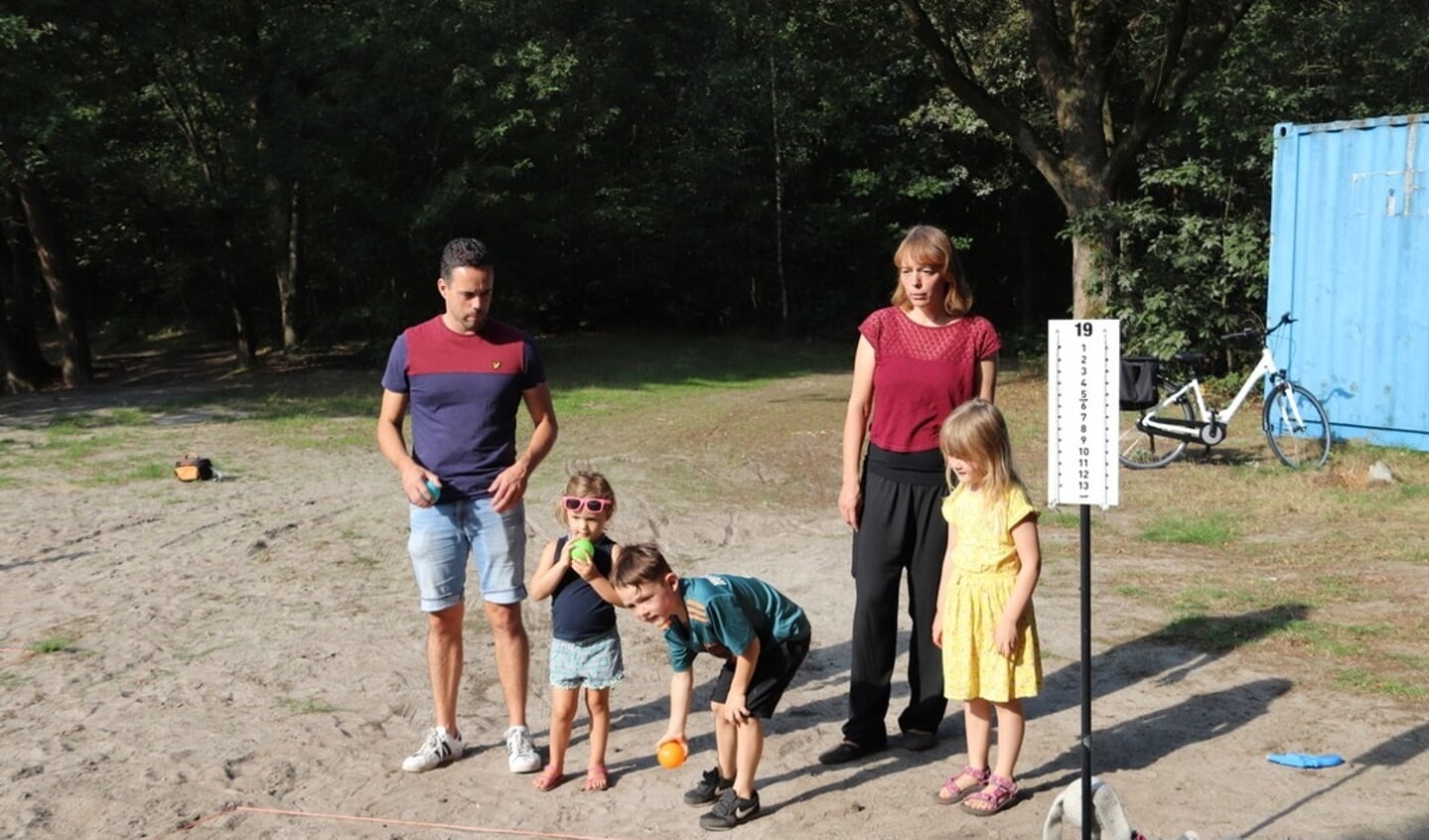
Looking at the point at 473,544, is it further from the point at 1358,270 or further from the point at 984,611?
the point at 1358,270

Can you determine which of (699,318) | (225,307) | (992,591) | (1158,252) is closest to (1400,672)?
(992,591)

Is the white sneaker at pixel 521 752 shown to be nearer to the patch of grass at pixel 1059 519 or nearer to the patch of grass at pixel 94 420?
the patch of grass at pixel 1059 519

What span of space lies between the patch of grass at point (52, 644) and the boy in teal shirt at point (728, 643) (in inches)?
146

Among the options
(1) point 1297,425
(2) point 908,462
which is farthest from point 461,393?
(1) point 1297,425

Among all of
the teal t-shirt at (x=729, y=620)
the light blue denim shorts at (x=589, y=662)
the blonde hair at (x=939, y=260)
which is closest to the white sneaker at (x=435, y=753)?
the light blue denim shorts at (x=589, y=662)

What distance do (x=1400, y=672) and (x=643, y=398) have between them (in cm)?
1207

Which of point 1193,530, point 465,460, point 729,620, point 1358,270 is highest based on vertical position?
point 1358,270

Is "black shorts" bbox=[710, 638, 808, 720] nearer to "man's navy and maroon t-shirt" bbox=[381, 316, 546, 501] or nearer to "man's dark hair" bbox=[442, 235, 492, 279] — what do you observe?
"man's navy and maroon t-shirt" bbox=[381, 316, 546, 501]

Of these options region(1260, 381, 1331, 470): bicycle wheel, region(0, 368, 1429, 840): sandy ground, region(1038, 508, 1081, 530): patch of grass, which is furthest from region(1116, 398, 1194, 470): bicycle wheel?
region(0, 368, 1429, 840): sandy ground

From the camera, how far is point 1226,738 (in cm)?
529

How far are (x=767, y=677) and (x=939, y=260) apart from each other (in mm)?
1584

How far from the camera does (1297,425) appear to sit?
11.5m

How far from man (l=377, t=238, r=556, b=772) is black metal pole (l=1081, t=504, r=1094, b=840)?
6.86 ft

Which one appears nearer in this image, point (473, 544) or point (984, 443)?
point (984, 443)
